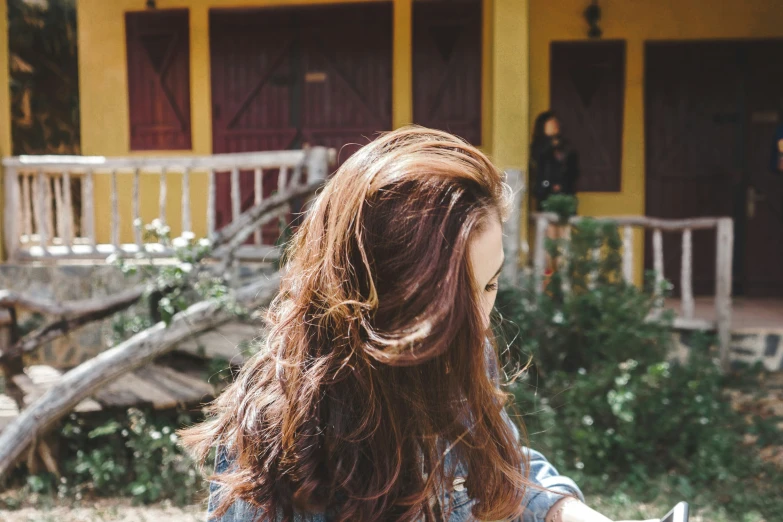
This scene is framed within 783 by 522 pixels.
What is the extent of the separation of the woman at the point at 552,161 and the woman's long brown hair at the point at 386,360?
6457mm

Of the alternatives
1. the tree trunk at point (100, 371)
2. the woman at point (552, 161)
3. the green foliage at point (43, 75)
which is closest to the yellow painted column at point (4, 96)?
the tree trunk at point (100, 371)

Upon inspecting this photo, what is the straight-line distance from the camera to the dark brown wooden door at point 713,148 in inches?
314

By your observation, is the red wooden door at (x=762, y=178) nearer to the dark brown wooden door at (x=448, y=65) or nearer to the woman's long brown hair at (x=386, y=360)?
the dark brown wooden door at (x=448, y=65)

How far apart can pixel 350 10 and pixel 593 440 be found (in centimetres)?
521

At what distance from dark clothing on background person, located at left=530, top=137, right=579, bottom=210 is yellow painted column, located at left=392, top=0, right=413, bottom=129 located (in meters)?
1.46

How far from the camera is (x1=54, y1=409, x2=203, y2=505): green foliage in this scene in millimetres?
5199

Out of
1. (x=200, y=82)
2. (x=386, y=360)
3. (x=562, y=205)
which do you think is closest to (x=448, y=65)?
(x=562, y=205)

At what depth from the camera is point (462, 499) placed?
1172 mm

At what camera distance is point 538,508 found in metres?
1.23

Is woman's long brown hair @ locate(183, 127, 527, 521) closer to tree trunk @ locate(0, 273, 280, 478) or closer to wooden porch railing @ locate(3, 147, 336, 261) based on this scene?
tree trunk @ locate(0, 273, 280, 478)

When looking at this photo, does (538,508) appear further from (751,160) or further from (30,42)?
(30,42)

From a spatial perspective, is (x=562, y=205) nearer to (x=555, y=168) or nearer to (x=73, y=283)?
(x=555, y=168)

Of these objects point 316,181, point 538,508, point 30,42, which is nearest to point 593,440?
point 316,181

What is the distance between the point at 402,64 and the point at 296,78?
1.17 metres
